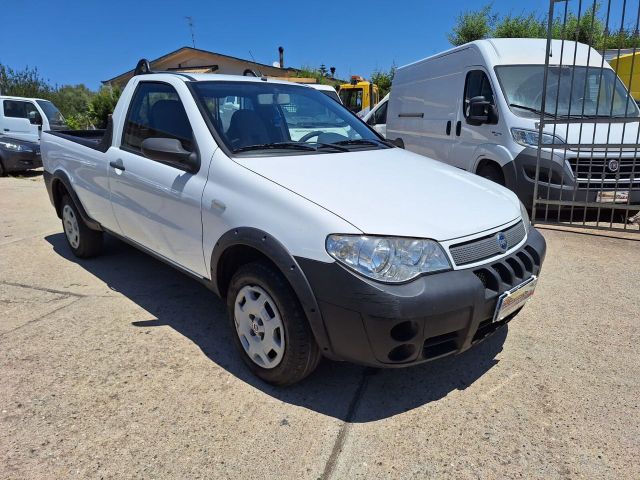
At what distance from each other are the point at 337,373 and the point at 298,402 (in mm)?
362

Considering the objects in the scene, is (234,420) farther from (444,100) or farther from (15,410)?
(444,100)

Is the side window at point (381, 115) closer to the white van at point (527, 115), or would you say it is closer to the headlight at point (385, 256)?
the white van at point (527, 115)

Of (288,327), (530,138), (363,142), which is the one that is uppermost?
(363,142)

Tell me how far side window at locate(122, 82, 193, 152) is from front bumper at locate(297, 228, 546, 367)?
150cm

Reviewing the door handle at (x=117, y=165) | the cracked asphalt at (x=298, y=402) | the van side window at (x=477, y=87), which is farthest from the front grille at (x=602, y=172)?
the door handle at (x=117, y=165)

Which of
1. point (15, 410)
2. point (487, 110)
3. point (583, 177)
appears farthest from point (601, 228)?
point (15, 410)

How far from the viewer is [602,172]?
19.0 feet

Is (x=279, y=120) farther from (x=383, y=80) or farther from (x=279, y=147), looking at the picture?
(x=383, y=80)

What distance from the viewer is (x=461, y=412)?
2541 millimetres

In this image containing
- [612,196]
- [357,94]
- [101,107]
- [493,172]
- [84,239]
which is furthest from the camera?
[101,107]

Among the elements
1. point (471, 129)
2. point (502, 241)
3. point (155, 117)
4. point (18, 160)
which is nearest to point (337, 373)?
point (502, 241)

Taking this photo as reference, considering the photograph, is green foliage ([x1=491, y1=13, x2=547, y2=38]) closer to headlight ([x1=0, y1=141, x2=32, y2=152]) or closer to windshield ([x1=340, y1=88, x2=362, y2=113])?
windshield ([x1=340, y1=88, x2=362, y2=113])

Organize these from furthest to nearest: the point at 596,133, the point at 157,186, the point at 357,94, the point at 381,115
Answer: the point at 357,94
the point at 381,115
the point at 596,133
the point at 157,186

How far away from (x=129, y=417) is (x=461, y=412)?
5.62ft
